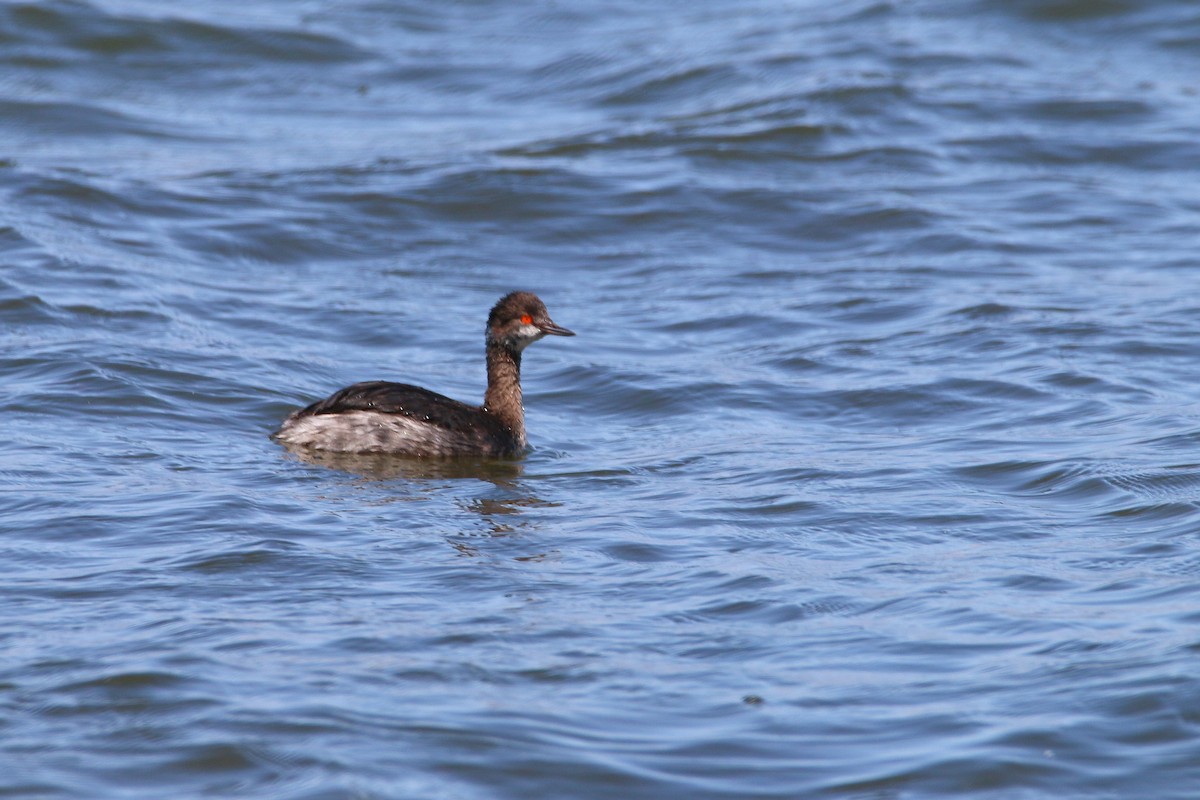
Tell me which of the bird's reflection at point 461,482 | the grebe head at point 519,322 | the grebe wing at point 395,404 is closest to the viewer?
the bird's reflection at point 461,482

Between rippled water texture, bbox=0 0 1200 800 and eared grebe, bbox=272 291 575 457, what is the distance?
21 centimetres

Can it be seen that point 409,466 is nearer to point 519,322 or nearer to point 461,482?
point 461,482

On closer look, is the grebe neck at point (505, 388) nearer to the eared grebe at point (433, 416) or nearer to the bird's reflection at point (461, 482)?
the eared grebe at point (433, 416)

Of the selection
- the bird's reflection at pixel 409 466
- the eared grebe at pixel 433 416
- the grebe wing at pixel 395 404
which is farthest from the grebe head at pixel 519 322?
the bird's reflection at pixel 409 466

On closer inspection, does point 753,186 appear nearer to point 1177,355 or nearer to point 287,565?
point 1177,355

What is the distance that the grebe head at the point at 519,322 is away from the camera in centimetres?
1029

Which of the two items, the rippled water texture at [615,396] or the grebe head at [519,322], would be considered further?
the grebe head at [519,322]

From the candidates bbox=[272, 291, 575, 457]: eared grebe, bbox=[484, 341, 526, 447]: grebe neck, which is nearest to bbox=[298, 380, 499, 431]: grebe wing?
bbox=[272, 291, 575, 457]: eared grebe

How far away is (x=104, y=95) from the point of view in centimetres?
1892

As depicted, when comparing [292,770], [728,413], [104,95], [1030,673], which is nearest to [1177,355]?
[728,413]

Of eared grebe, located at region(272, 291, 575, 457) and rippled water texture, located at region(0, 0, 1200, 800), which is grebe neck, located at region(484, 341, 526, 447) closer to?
eared grebe, located at region(272, 291, 575, 457)

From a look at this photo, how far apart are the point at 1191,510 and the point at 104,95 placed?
14.0 meters

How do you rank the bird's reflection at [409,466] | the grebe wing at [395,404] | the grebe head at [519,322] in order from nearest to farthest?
1. the bird's reflection at [409,466]
2. the grebe wing at [395,404]
3. the grebe head at [519,322]

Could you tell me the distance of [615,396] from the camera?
11188 millimetres
